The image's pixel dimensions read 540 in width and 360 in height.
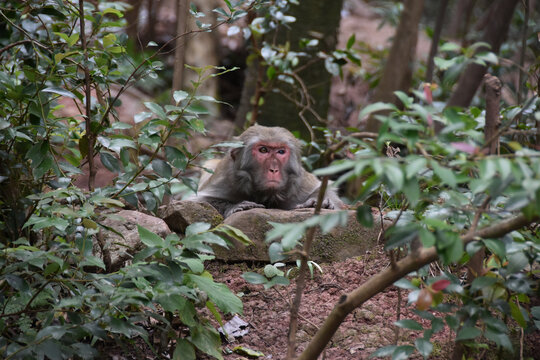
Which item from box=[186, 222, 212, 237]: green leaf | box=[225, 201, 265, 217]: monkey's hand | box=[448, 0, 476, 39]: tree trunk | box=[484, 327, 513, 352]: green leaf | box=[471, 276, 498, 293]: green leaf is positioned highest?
box=[448, 0, 476, 39]: tree trunk

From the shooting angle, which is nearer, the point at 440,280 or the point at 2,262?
the point at 440,280

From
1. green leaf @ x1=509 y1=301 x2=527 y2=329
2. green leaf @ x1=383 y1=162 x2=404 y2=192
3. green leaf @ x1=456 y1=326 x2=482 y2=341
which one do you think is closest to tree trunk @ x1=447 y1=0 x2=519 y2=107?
green leaf @ x1=509 y1=301 x2=527 y2=329

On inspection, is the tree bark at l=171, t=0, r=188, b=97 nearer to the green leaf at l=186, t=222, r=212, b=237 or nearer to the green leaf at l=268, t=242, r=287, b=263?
the green leaf at l=186, t=222, r=212, b=237

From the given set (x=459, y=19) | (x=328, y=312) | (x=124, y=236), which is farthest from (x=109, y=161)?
(x=459, y=19)

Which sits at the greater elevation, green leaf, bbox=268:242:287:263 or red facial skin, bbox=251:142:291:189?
green leaf, bbox=268:242:287:263

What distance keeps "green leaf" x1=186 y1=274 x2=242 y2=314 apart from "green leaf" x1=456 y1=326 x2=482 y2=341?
1.14 meters

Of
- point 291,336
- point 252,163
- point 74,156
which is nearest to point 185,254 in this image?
point 291,336

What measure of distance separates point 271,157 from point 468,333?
11.0 feet

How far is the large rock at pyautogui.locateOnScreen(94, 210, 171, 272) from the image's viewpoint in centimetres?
374

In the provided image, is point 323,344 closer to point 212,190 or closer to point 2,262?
point 2,262

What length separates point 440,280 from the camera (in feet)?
8.18

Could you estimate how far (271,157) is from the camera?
225 inches

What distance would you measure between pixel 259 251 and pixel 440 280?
2.22 m

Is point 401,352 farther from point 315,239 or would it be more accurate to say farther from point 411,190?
point 315,239
